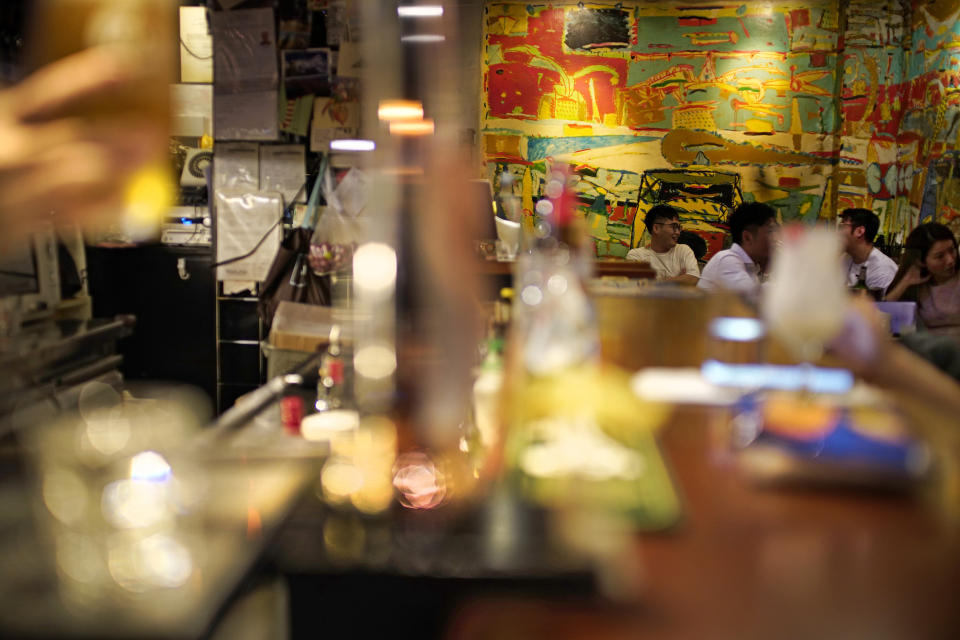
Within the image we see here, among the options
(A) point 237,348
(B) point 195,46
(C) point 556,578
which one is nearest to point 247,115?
(B) point 195,46

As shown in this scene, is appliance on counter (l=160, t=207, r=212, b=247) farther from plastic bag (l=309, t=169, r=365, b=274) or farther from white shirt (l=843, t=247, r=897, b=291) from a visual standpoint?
white shirt (l=843, t=247, r=897, b=291)

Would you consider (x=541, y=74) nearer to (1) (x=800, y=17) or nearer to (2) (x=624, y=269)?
(1) (x=800, y=17)

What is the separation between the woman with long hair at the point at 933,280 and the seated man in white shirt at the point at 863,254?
84 cm

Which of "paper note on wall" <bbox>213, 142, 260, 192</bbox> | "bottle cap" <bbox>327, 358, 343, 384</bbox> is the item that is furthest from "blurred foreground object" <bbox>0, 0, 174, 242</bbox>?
"paper note on wall" <bbox>213, 142, 260, 192</bbox>

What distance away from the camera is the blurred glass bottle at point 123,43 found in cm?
59

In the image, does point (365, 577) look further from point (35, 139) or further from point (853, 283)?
point (853, 283)

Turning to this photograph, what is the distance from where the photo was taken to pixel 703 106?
5.90 m

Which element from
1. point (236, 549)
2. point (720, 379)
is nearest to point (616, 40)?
point (720, 379)

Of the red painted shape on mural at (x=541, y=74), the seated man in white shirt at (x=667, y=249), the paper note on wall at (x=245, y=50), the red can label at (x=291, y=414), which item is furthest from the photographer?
the red painted shape on mural at (x=541, y=74)

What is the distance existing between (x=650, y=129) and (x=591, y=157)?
50 cm

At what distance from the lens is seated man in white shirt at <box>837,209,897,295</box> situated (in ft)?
17.3

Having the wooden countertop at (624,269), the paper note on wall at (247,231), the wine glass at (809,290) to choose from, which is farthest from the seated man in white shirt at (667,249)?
the wine glass at (809,290)

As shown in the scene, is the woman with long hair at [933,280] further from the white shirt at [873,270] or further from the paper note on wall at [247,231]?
the paper note on wall at [247,231]

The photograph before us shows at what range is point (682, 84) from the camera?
A: 5.89 meters
